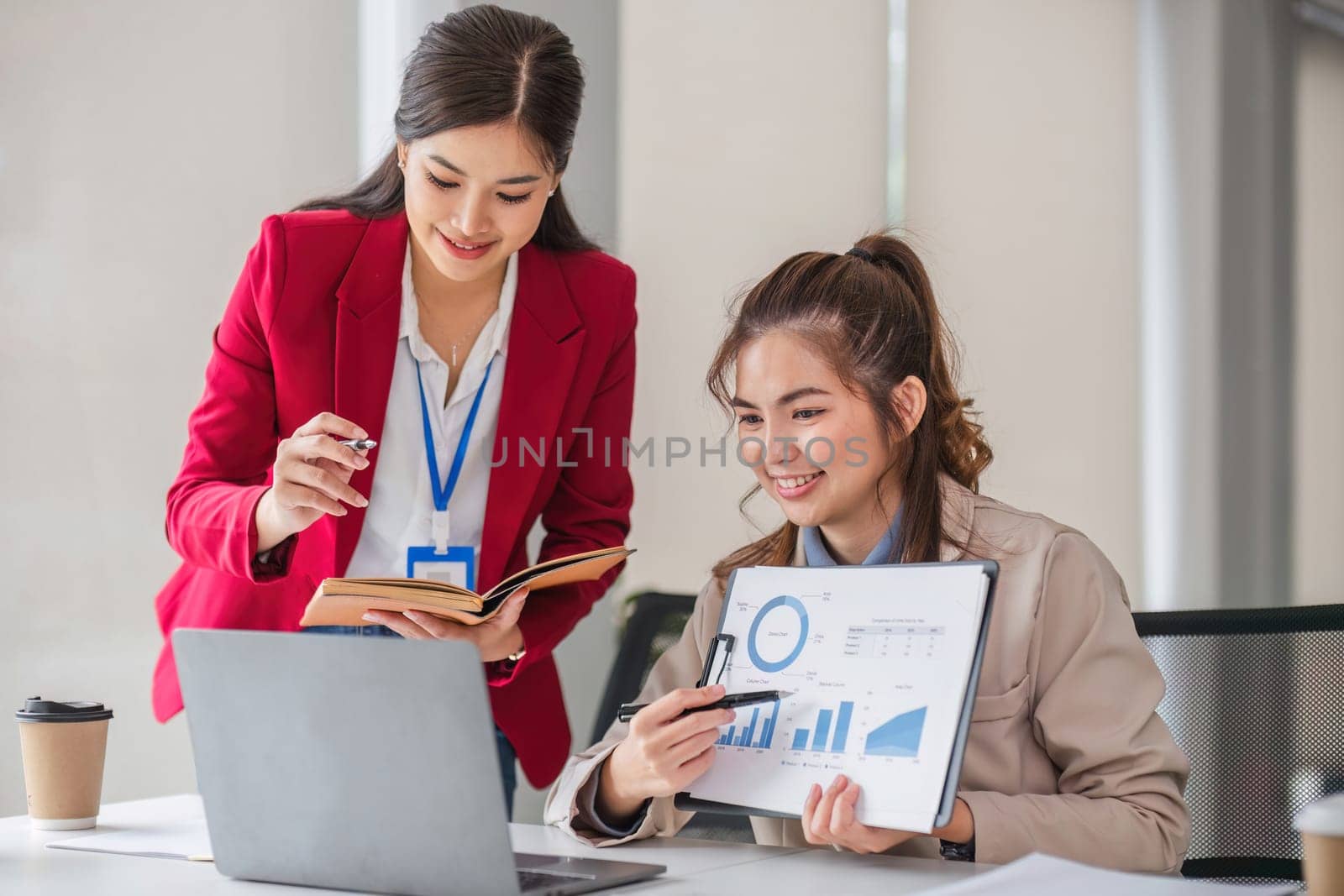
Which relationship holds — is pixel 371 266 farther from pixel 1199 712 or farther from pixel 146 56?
pixel 1199 712

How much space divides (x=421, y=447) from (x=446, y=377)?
10 cm

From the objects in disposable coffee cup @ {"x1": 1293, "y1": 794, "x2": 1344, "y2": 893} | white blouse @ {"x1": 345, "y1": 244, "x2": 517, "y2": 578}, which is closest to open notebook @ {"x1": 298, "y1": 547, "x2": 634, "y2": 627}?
white blouse @ {"x1": 345, "y1": 244, "x2": 517, "y2": 578}

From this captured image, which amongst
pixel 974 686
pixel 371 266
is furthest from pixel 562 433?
pixel 974 686

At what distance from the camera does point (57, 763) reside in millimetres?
1446

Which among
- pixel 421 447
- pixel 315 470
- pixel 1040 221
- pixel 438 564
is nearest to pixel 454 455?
pixel 421 447

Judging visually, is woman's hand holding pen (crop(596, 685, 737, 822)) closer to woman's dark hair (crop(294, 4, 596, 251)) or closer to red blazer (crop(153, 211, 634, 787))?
red blazer (crop(153, 211, 634, 787))

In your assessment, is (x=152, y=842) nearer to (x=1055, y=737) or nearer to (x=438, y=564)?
(x=438, y=564)

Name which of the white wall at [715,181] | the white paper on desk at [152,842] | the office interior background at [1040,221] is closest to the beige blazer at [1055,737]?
the white paper on desk at [152,842]

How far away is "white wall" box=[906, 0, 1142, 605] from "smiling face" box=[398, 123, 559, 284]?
5.88 ft

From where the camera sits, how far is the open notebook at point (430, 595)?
52.7 inches

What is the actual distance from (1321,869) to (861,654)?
43 centimetres

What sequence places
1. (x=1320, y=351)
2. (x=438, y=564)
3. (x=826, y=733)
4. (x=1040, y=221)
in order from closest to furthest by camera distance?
1. (x=826, y=733)
2. (x=438, y=564)
3. (x=1320, y=351)
4. (x=1040, y=221)

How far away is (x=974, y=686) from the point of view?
113 centimetres

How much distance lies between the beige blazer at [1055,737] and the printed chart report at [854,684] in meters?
0.05
